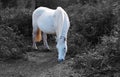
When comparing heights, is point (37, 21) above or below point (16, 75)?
above

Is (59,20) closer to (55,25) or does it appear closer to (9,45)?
(55,25)

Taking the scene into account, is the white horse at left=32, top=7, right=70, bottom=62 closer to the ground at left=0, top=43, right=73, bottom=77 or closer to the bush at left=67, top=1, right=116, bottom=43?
the ground at left=0, top=43, right=73, bottom=77

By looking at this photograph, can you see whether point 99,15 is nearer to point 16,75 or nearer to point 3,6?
point 16,75

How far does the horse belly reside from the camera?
32.6 feet

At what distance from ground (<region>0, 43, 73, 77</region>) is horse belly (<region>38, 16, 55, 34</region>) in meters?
0.76

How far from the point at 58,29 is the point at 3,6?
975 cm

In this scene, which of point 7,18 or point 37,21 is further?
point 7,18

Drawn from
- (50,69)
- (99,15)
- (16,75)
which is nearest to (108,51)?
(50,69)

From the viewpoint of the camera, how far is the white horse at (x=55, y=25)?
8742 millimetres

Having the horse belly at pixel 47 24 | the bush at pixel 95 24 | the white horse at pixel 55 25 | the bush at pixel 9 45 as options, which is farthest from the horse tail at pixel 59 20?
the bush at pixel 9 45

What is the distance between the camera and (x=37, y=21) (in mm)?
11031

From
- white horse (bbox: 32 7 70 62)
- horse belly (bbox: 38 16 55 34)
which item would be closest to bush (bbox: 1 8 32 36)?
white horse (bbox: 32 7 70 62)

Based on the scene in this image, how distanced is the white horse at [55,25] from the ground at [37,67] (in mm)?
451

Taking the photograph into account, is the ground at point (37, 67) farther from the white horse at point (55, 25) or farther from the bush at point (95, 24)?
the bush at point (95, 24)
